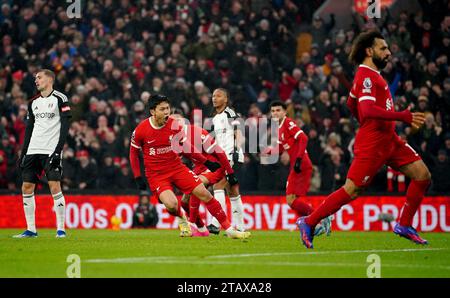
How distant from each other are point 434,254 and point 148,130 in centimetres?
480

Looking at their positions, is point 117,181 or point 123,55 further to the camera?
point 123,55

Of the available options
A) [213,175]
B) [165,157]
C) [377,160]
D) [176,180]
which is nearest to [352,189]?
[377,160]

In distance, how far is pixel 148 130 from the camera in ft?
48.5

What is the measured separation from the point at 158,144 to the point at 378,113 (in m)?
4.12

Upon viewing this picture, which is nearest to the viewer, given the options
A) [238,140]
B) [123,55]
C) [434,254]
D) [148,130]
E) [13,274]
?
[13,274]

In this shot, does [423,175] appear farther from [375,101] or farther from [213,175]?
[213,175]

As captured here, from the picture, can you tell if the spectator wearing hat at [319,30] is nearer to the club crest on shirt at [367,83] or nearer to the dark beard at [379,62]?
the dark beard at [379,62]

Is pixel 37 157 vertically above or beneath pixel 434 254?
above

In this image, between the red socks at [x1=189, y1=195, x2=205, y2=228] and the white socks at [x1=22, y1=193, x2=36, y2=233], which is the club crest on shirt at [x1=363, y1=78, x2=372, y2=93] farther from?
the white socks at [x1=22, y1=193, x2=36, y2=233]

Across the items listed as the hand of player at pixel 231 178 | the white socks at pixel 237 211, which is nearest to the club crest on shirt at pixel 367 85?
the hand of player at pixel 231 178

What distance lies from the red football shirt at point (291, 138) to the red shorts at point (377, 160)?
13.7 feet

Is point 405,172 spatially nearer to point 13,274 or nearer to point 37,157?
point 13,274
